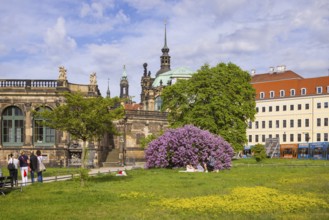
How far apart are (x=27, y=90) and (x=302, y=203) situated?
1713 inches

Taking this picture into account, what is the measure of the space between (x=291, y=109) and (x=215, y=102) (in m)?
52.5

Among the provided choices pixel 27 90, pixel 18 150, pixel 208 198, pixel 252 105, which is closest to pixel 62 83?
pixel 27 90

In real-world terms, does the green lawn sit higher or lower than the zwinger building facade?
lower

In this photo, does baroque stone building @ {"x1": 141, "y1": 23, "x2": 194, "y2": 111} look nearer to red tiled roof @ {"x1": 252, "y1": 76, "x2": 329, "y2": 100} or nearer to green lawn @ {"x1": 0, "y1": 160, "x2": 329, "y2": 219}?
red tiled roof @ {"x1": 252, "y1": 76, "x2": 329, "y2": 100}

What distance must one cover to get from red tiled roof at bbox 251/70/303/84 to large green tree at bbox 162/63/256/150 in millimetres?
52720

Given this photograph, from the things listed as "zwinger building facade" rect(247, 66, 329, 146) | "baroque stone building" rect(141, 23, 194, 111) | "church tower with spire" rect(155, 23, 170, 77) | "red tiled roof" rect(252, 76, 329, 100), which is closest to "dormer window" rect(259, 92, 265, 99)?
"zwinger building facade" rect(247, 66, 329, 146)

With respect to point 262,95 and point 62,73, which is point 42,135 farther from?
point 262,95

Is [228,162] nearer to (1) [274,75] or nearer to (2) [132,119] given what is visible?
(2) [132,119]

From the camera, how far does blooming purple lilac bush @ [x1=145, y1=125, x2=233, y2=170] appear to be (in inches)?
1850

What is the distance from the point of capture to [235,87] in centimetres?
6175

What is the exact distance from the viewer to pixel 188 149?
47000mm

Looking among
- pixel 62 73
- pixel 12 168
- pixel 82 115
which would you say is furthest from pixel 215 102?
pixel 12 168

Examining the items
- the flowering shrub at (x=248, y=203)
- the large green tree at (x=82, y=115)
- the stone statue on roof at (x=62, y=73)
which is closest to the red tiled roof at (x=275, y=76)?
the stone statue on roof at (x=62, y=73)

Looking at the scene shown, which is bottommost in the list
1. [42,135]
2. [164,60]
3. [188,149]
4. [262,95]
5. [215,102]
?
[188,149]
